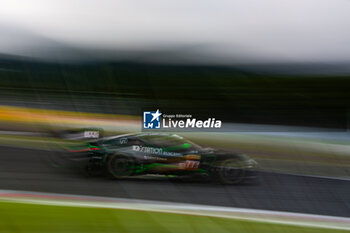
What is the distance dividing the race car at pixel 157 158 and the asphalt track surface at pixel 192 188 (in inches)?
3.6

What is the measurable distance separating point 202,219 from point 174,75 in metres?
1.21

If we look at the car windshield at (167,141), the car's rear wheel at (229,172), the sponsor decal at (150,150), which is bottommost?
the car's rear wheel at (229,172)

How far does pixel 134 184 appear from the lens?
8.61 ft

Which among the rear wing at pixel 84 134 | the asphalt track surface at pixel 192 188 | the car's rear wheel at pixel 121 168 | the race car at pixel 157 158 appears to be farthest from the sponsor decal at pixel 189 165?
the rear wing at pixel 84 134

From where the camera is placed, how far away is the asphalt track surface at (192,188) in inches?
99.0

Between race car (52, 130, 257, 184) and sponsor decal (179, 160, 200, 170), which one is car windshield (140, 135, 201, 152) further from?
sponsor decal (179, 160, 200, 170)

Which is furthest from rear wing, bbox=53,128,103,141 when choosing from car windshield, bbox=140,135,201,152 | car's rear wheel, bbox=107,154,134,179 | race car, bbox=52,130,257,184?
car windshield, bbox=140,135,201,152

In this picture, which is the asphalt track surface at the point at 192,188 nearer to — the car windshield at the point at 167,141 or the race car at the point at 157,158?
the race car at the point at 157,158

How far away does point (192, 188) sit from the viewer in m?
2.61

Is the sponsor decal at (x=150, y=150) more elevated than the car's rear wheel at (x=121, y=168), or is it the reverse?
the sponsor decal at (x=150, y=150)

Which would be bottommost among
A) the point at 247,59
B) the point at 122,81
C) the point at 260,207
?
the point at 260,207

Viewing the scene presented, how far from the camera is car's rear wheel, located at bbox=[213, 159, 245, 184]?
2719 mm

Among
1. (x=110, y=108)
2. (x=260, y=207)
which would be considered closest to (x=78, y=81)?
(x=110, y=108)

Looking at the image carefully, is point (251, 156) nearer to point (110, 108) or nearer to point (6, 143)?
point (110, 108)
